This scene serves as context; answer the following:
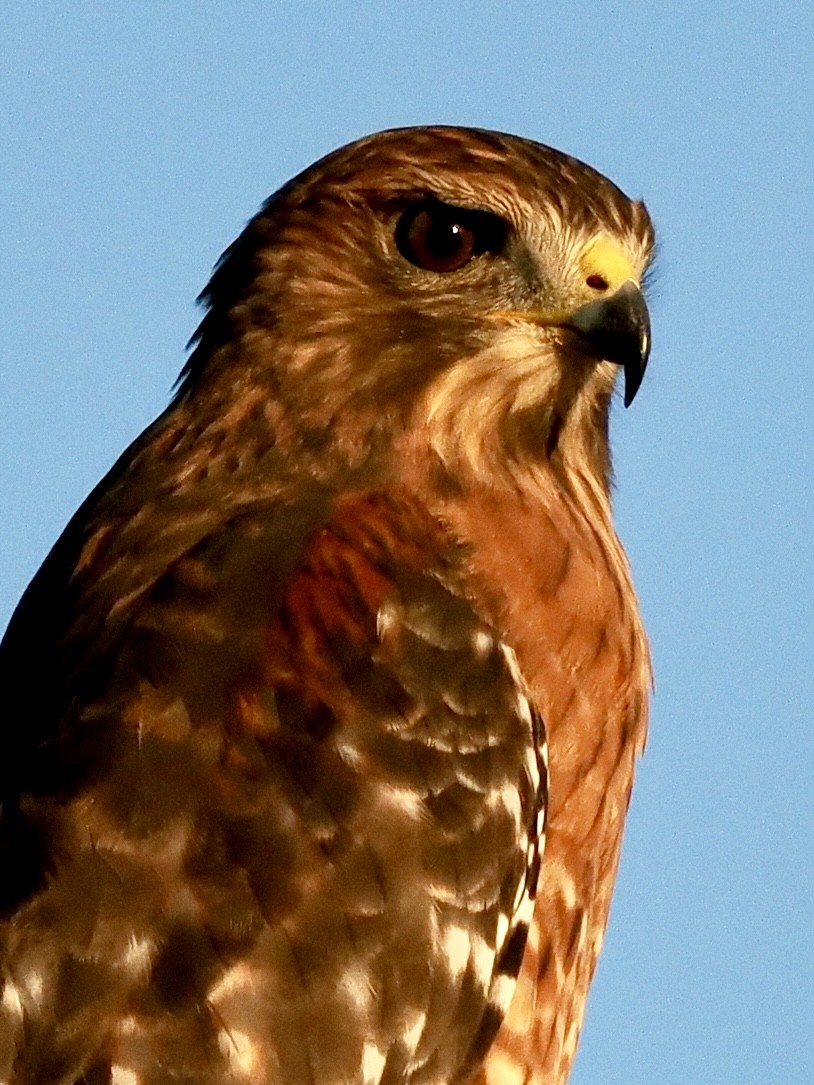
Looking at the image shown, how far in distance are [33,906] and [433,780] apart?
895 mm

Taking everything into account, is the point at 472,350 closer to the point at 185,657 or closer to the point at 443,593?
the point at 443,593

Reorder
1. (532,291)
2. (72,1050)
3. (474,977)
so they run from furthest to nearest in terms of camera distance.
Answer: (532,291), (474,977), (72,1050)

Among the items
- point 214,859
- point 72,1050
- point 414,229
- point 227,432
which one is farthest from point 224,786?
point 414,229

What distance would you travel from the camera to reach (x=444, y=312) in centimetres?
727

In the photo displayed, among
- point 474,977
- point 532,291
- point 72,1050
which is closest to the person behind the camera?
point 72,1050

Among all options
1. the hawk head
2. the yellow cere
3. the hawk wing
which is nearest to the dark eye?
the hawk head

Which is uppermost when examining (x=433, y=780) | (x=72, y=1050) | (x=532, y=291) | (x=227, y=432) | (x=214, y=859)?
(x=532, y=291)

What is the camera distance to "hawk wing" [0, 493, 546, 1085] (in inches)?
246

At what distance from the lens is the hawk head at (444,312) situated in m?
7.21

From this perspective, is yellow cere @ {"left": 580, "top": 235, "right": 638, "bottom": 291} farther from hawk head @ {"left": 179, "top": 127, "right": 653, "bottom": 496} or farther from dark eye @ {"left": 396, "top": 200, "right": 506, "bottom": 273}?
dark eye @ {"left": 396, "top": 200, "right": 506, "bottom": 273}

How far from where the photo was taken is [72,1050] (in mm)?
6145

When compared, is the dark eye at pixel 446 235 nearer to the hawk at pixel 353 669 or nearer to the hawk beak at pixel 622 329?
the hawk at pixel 353 669

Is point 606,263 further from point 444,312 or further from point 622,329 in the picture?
point 444,312

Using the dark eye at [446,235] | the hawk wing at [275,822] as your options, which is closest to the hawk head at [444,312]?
the dark eye at [446,235]
